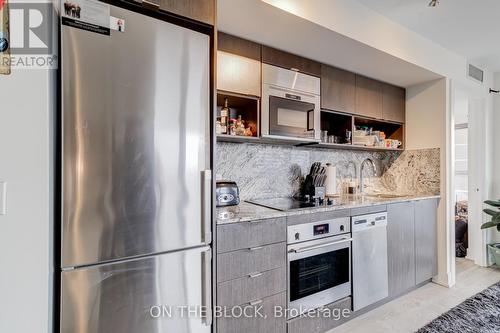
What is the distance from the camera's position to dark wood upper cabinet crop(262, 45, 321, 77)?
2121 mm

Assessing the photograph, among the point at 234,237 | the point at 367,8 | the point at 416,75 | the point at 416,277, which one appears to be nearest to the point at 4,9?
the point at 234,237

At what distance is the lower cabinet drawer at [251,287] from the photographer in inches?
60.2

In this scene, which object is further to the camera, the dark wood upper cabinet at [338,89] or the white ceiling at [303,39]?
the dark wood upper cabinet at [338,89]

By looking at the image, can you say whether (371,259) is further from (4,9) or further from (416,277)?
(4,9)

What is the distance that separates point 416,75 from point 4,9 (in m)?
3.23

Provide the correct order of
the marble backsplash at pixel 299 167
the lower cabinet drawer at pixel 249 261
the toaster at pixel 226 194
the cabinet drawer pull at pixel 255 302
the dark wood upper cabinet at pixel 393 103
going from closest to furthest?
1. the lower cabinet drawer at pixel 249 261
2. the cabinet drawer pull at pixel 255 302
3. the toaster at pixel 226 194
4. the marble backsplash at pixel 299 167
5. the dark wood upper cabinet at pixel 393 103

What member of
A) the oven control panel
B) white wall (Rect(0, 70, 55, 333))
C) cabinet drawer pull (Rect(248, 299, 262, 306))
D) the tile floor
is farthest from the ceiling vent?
white wall (Rect(0, 70, 55, 333))

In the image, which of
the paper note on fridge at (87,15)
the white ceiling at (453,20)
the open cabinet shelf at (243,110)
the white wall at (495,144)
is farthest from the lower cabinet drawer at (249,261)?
the white wall at (495,144)

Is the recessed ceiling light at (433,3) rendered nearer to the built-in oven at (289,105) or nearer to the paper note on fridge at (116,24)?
the built-in oven at (289,105)

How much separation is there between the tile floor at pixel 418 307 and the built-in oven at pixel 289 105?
1.58 m

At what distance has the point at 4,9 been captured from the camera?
1036mm

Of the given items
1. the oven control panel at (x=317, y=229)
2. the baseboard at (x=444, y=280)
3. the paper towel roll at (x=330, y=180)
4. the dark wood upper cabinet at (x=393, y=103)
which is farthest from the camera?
the dark wood upper cabinet at (x=393, y=103)

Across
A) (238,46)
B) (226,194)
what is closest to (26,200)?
(226,194)

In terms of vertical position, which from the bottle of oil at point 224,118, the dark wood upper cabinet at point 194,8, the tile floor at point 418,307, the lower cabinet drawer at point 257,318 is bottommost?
the tile floor at point 418,307
